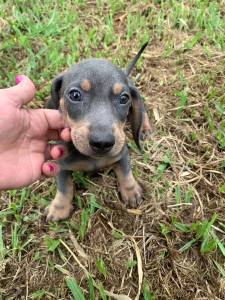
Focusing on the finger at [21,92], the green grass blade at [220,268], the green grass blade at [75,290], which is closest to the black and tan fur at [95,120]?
the finger at [21,92]

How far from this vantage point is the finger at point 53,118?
3125mm

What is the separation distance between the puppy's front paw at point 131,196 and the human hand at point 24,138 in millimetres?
789

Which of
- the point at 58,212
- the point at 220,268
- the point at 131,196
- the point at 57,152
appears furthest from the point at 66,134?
the point at 220,268

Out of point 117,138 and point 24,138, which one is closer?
point 117,138

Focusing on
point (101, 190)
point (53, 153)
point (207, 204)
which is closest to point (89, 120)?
point (53, 153)

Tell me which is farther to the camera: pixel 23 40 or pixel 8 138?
pixel 23 40

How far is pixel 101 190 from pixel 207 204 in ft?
3.32

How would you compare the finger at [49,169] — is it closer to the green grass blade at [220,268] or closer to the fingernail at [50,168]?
the fingernail at [50,168]

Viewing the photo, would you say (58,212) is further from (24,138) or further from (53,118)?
(53,118)

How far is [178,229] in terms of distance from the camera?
3.32 meters

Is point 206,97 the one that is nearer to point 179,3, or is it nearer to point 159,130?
point 159,130

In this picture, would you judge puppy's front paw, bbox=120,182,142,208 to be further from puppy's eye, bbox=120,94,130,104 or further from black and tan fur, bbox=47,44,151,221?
puppy's eye, bbox=120,94,130,104

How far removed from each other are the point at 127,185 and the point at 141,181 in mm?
251

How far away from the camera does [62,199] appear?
3422 millimetres
